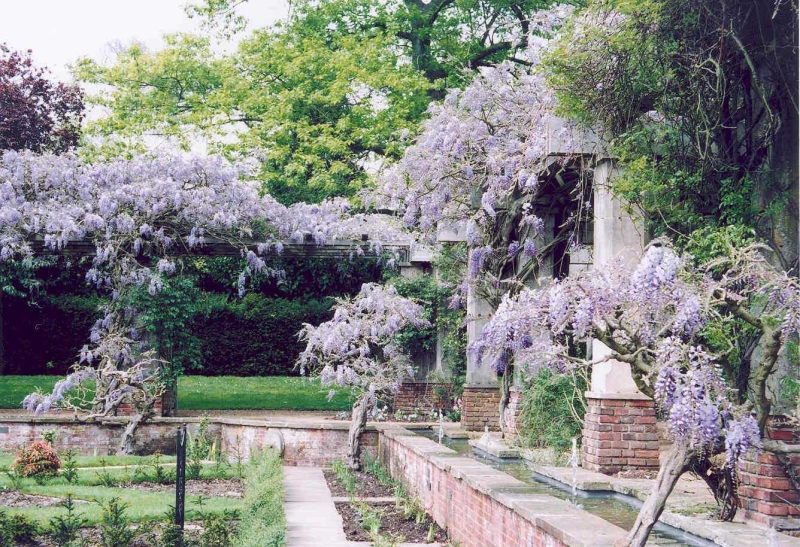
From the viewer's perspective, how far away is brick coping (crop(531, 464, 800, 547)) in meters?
4.71

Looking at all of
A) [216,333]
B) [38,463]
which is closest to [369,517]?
[38,463]

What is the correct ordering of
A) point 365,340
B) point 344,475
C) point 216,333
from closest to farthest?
point 344,475
point 365,340
point 216,333

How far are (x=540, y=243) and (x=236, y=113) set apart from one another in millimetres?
12916

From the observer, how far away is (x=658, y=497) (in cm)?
432

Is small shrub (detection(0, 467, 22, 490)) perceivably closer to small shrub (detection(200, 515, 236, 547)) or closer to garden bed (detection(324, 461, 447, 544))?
garden bed (detection(324, 461, 447, 544))

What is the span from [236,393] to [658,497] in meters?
14.4

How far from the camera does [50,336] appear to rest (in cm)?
1881

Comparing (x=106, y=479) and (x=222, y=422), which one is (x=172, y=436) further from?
(x=106, y=479)

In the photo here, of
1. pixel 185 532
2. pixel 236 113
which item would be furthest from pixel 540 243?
pixel 236 113

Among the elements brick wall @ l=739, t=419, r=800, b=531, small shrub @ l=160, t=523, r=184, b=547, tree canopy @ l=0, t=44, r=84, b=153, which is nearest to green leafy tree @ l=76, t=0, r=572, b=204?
tree canopy @ l=0, t=44, r=84, b=153

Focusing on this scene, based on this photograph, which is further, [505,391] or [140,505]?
[505,391]

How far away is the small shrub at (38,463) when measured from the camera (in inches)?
409

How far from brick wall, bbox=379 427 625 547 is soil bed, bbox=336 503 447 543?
11 centimetres

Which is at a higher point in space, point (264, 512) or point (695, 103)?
point (695, 103)
